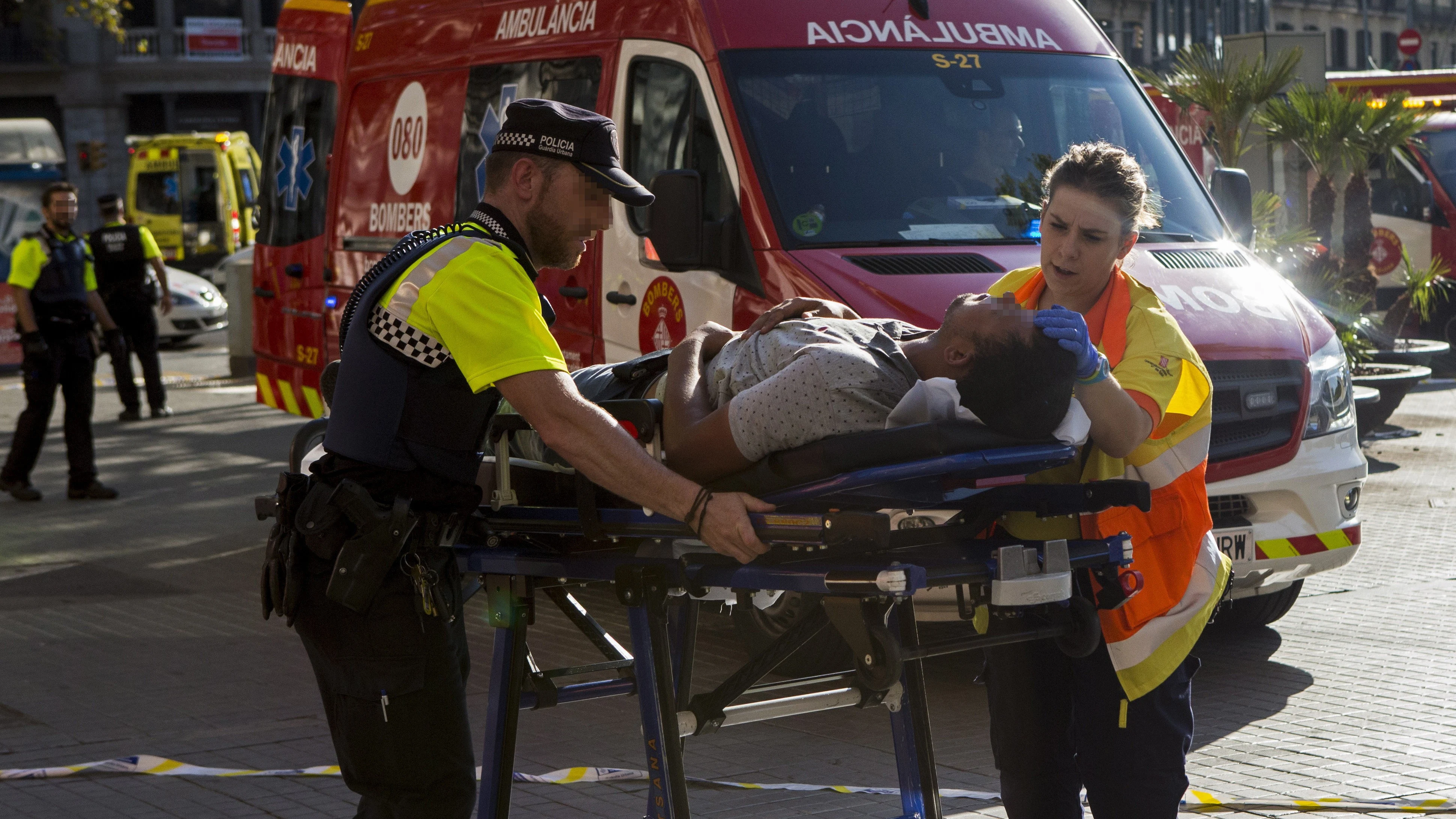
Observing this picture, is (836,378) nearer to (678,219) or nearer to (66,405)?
(678,219)

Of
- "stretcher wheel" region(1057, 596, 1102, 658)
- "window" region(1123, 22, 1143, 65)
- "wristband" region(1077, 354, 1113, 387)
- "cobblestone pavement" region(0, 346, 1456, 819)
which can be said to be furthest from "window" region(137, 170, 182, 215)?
"wristband" region(1077, 354, 1113, 387)

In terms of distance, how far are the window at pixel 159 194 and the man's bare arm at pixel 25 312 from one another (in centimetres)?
2707

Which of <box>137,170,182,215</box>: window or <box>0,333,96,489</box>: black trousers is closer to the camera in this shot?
<box>0,333,96,489</box>: black trousers

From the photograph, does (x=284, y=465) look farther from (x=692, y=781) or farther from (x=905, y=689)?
(x=905, y=689)

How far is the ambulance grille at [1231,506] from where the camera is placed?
584cm

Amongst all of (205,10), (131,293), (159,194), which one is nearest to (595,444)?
(131,293)

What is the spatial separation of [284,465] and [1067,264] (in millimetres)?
10092

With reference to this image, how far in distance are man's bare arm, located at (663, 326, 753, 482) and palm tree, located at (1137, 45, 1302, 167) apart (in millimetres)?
10500

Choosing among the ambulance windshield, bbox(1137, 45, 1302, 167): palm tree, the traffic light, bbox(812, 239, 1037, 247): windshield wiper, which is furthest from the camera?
the traffic light

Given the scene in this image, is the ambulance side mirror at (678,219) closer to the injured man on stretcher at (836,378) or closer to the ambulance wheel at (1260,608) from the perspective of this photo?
the injured man on stretcher at (836,378)

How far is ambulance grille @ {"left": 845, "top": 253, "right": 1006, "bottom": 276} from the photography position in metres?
5.95

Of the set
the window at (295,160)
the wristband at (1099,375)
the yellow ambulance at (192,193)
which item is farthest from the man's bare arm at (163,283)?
the yellow ambulance at (192,193)

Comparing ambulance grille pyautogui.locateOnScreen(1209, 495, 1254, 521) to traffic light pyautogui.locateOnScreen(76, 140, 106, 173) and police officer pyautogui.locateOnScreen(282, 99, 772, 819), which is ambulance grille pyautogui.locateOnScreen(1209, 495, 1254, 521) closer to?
police officer pyautogui.locateOnScreen(282, 99, 772, 819)

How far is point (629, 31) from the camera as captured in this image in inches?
273
